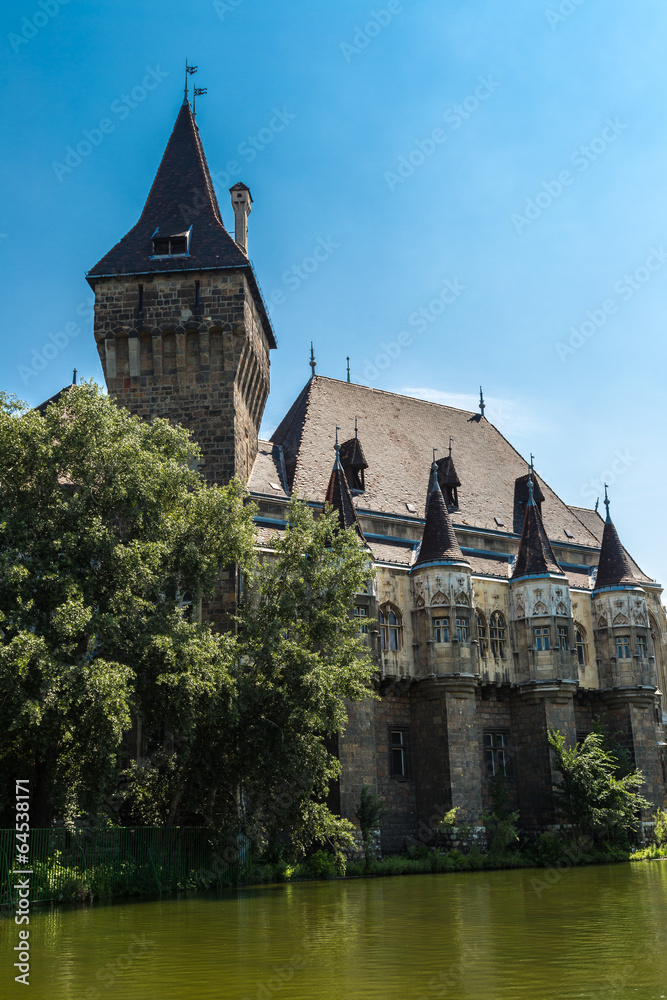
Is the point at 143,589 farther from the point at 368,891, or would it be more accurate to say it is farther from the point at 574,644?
the point at 574,644

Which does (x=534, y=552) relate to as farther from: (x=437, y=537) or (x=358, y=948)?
(x=358, y=948)

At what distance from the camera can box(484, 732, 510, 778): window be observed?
34969 millimetres

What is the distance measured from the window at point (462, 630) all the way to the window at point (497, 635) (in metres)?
2.40

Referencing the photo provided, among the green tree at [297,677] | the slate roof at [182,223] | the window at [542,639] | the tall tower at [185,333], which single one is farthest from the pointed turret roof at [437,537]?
the slate roof at [182,223]

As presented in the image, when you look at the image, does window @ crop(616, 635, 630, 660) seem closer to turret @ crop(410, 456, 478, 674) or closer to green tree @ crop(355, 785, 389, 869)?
turret @ crop(410, 456, 478, 674)

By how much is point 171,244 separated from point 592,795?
78.1 ft

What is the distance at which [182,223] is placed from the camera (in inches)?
1419

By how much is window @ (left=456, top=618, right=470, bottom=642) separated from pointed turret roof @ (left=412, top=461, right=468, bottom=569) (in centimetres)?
209

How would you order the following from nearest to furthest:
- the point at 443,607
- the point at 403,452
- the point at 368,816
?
1. the point at 368,816
2. the point at 443,607
3. the point at 403,452

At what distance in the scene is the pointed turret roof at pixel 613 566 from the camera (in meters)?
38.5

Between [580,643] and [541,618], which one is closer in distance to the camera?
[541,618]

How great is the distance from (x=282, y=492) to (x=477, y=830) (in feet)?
43.5

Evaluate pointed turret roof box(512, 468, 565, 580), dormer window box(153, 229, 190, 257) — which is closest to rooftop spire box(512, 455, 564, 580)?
pointed turret roof box(512, 468, 565, 580)

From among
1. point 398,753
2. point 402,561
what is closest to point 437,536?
point 402,561
